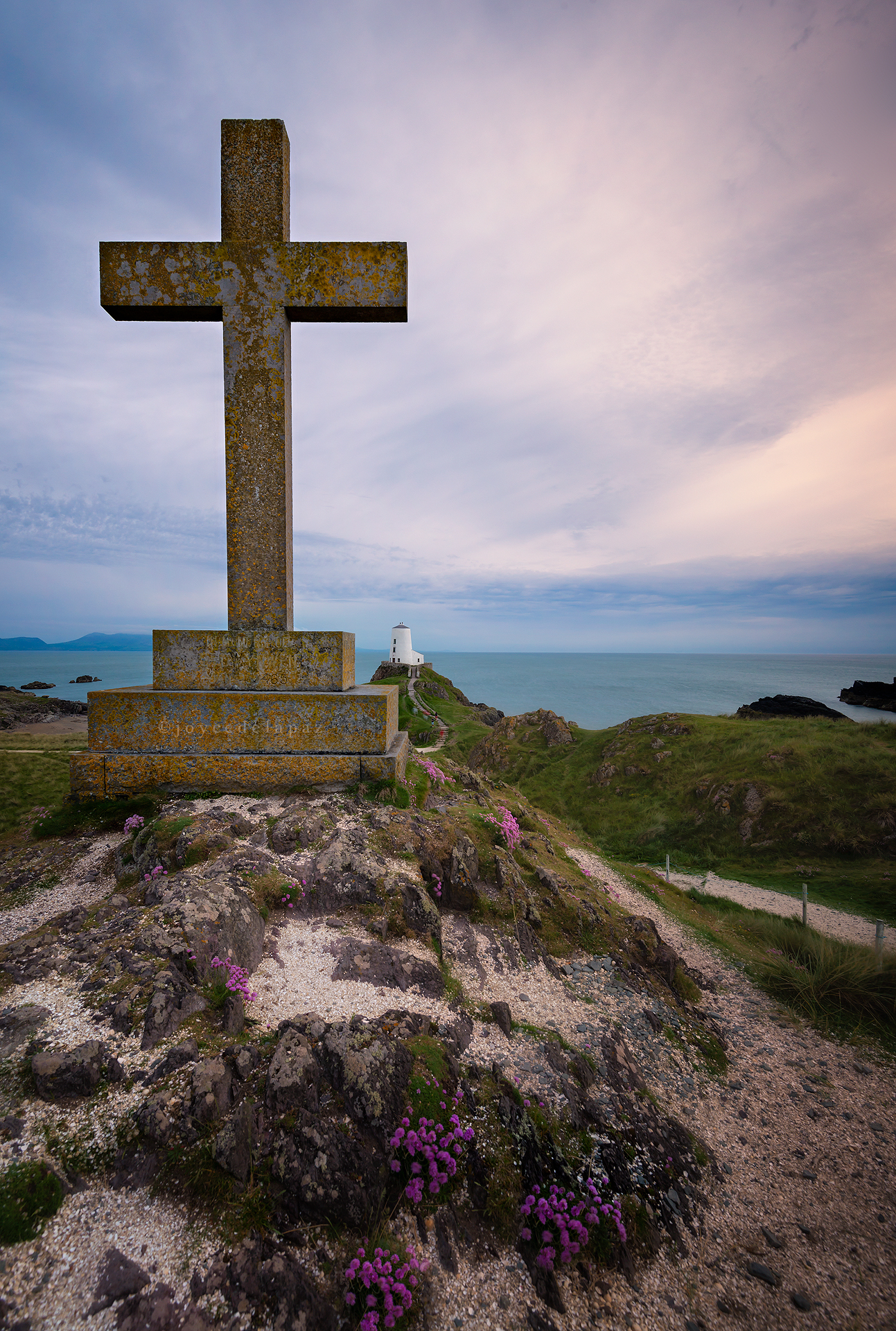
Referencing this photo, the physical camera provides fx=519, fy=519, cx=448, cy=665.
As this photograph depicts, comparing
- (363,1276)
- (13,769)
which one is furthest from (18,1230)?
(13,769)

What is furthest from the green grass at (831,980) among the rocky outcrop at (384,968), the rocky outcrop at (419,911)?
the rocky outcrop at (384,968)

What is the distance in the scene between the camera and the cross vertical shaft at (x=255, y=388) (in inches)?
259

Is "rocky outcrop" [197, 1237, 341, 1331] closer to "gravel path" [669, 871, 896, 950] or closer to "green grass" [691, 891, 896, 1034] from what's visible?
"green grass" [691, 891, 896, 1034]

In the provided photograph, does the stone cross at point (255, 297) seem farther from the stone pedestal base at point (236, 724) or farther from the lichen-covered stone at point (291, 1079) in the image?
the lichen-covered stone at point (291, 1079)

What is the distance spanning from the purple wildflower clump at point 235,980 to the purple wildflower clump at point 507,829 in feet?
11.2

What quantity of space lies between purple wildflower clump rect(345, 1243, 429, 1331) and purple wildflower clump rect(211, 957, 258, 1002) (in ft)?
5.53

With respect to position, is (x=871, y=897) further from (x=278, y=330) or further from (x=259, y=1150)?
(x=278, y=330)

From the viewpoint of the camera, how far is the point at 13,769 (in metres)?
8.47

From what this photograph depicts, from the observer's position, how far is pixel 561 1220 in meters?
3.10

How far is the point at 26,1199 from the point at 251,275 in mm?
8522

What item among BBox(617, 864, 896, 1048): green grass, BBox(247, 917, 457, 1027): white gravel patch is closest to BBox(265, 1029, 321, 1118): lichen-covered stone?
BBox(247, 917, 457, 1027): white gravel patch

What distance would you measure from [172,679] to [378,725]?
2682 mm

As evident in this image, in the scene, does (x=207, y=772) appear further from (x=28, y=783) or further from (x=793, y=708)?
(x=793, y=708)

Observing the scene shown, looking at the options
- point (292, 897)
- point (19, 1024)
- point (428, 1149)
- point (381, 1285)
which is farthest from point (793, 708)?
point (19, 1024)
